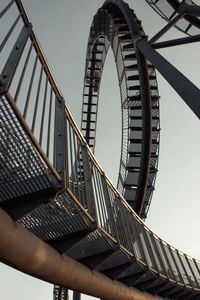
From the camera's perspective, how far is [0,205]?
Result: 318 cm

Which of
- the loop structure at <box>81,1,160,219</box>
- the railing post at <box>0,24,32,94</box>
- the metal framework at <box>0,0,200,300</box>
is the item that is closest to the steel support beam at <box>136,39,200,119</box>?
the metal framework at <box>0,0,200,300</box>

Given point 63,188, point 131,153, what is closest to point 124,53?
point 131,153

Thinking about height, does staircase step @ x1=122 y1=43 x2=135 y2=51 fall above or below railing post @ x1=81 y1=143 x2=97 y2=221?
above

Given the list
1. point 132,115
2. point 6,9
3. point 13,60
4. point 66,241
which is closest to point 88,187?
point 66,241

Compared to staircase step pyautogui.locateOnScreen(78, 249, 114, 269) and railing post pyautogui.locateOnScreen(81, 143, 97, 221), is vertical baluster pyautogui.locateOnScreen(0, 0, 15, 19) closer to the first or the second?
railing post pyautogui.locateOnScreen(81, 143, 97, 221)

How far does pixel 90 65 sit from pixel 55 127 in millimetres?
17370

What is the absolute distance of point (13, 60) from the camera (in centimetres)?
265

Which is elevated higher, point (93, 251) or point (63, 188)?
point (63, 188)

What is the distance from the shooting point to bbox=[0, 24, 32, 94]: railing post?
234 centimetres

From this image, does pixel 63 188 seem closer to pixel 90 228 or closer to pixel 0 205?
pixel 0 205

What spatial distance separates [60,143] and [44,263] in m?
1.29

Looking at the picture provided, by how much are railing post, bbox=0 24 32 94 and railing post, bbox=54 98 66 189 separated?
0.94 meters

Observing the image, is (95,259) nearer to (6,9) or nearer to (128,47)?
(6,9)

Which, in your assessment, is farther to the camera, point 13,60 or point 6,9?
point 6,9
